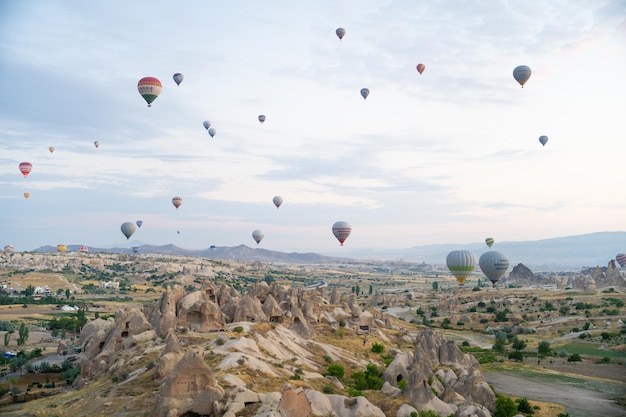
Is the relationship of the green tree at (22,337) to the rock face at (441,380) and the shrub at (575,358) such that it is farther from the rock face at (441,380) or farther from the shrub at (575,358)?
the shrub at (575,358)

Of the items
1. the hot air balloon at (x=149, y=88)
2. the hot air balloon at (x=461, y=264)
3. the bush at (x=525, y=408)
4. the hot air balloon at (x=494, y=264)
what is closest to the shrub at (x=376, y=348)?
the bush at (x=525, y=408)

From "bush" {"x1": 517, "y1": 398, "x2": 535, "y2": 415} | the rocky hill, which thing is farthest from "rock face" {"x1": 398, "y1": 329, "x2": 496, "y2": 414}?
"bush" {"x1": 517, "y1": 398, "x2": 535, "y2": 415}

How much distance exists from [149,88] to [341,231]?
4596 cm

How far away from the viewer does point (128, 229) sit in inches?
5935

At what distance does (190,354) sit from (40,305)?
361 feet

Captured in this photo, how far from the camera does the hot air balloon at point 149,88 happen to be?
8125 cm

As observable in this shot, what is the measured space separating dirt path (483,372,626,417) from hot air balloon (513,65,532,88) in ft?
154

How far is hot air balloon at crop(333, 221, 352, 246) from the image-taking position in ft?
352

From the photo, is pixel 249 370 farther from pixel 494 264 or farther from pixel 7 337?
pixel 494 264

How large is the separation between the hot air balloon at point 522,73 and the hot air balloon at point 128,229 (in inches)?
4216

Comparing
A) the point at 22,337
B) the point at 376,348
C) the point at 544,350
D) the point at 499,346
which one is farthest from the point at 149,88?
the point at 544,350

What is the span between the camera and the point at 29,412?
35.8m

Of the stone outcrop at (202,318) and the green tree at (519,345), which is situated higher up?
the stone outcrop at (202,318)

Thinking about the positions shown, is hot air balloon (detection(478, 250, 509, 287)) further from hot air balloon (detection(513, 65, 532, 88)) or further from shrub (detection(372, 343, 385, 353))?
shrub (detection(372, 343, 385, 353))
